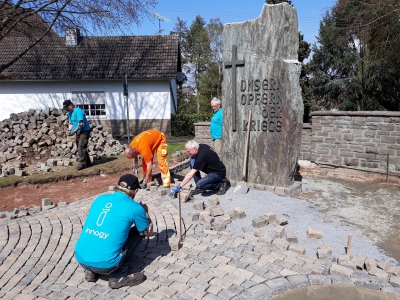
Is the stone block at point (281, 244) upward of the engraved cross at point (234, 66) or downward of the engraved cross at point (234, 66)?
downward

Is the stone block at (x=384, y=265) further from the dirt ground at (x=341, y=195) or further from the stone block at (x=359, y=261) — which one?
the dirt ground at (x=341, y=195)

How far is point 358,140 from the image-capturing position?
9383 mm

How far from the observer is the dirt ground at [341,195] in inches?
221

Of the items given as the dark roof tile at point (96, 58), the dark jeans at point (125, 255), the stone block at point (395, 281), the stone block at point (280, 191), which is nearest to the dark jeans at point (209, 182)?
the stone block at point (280, 191)

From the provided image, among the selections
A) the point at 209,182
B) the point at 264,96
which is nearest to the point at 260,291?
the point at 209,182

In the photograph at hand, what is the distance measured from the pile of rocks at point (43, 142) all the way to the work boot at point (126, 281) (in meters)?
7.70

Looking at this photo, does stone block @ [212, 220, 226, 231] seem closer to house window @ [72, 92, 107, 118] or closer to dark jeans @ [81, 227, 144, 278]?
dark jeans @ [81, 227, 144, 278]

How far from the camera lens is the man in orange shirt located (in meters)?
7.06

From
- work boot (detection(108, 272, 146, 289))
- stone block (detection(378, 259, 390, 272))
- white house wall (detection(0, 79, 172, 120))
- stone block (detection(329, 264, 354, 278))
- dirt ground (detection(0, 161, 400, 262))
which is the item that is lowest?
dirt ground (detection(0, 161, 400, 262))

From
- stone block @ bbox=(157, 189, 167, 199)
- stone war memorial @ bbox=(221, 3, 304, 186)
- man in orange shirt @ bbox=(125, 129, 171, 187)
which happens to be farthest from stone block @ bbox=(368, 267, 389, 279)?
man in orange shirt @ bbox=(125, 129, 171, 187)

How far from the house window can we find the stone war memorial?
11676mm

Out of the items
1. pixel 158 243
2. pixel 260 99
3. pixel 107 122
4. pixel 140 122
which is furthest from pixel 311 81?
pixel 158 243

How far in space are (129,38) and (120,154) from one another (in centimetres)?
987

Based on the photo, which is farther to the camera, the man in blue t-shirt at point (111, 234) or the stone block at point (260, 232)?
the stone block at point (260, 232)
